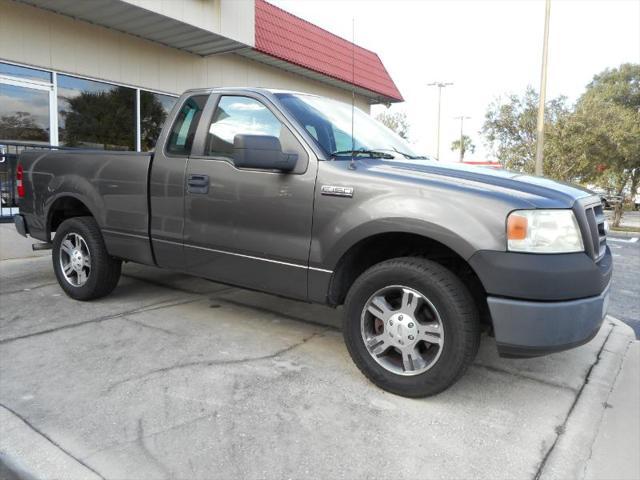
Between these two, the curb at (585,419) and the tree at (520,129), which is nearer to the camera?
the curb at (585,419)

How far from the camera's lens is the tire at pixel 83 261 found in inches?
182

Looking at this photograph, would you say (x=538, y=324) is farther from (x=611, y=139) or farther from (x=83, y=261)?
(x=611, y=139)

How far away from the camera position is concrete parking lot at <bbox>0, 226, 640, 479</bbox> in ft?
7.81

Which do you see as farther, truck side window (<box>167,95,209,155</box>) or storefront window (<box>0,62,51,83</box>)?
storefront window (<box>0,62,51,83</box>)

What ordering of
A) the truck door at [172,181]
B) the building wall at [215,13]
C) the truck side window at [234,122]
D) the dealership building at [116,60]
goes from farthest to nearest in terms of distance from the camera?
the building wall at [215,13] < the dealership building at [116,60] < the truck door at [172,181] < the truck side window at [234,122]

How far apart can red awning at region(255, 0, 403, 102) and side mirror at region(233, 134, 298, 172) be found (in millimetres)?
8777

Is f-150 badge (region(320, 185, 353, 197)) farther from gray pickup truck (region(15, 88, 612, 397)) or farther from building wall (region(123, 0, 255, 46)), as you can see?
building wall (region(123, 0, 255, 46))

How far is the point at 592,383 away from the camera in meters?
3.41

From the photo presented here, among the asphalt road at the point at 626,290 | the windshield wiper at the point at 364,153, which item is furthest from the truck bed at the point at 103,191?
the asphalt road at the point at 626,290

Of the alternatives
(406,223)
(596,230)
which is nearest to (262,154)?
(406,223)

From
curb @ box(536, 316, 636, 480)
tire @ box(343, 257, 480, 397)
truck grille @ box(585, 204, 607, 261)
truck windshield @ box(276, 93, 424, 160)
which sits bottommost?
curb @ box(536, 316, 636, 480)

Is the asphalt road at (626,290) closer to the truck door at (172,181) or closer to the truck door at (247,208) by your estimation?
the truck door at (247,208)

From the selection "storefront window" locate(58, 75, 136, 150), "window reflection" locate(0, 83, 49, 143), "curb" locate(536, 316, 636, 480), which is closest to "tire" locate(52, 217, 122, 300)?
"curb" locate(536, 316, 636, 480)

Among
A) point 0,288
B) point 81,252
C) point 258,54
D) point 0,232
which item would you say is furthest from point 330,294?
point 258,54
